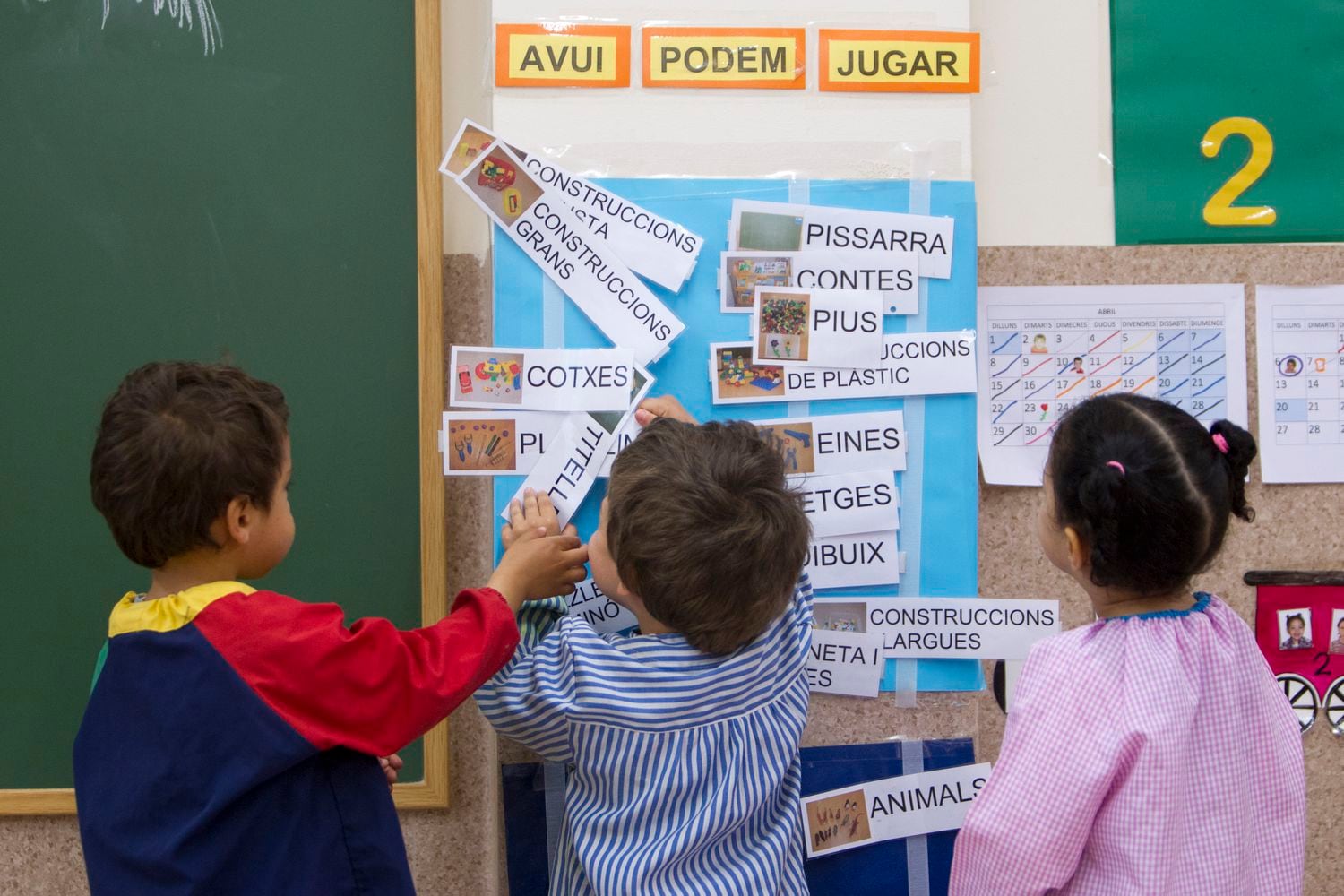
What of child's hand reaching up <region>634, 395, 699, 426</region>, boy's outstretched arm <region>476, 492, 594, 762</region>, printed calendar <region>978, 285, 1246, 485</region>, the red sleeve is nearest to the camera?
the red sleeve

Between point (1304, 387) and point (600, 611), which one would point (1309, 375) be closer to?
point (1304, 387)

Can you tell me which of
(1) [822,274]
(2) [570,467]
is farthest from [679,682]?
(1) [822,274]

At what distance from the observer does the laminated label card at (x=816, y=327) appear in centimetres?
136

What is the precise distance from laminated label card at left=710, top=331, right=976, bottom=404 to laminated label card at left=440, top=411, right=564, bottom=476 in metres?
0.23

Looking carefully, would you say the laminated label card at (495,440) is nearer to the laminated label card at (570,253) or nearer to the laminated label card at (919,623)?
the laminated label card at (570,253)

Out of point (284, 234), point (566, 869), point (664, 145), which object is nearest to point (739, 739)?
point (566, 869)

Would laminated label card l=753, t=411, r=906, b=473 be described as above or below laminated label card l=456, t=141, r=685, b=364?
below

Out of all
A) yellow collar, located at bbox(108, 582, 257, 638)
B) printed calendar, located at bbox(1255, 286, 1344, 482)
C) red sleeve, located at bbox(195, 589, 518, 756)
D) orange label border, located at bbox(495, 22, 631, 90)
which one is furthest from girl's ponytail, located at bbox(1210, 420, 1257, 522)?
yellow collar, located at bbox(108, 582, 257, 638)

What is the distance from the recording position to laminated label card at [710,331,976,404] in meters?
1.35

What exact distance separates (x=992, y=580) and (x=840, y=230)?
1.79ft

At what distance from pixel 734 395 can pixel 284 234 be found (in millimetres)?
638

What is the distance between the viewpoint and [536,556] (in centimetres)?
118

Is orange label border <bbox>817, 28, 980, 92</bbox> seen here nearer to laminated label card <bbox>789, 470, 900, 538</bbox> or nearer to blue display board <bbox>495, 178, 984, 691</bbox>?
blue display board <bbox>495, 178, 984, 691</bbox>

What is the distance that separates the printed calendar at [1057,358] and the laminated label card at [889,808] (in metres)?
0.42
